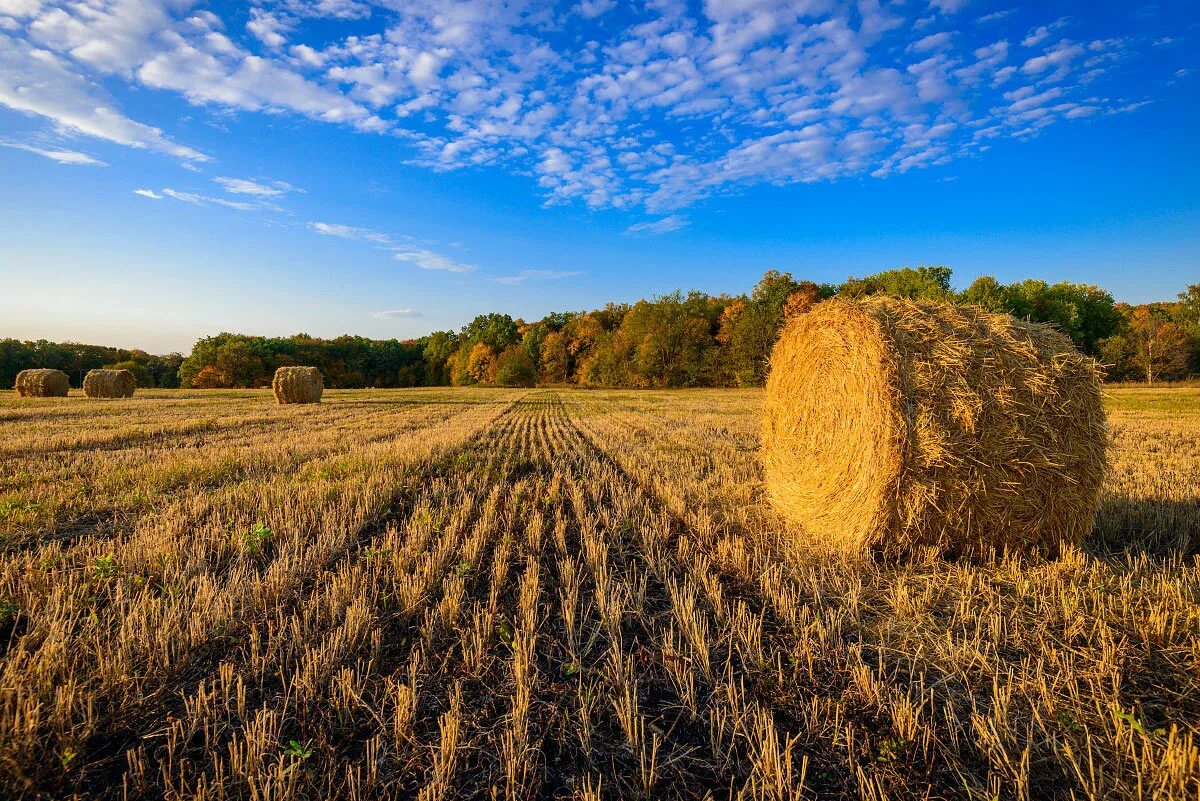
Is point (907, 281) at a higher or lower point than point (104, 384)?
higher

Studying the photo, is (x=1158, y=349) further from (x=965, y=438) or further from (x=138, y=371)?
(x=138, y=371)

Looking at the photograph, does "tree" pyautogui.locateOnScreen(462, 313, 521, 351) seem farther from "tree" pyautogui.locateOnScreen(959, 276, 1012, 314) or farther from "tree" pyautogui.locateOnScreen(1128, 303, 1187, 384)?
"tree" pyautogui.locateOnScreen(1128, 303, 1187, 384)

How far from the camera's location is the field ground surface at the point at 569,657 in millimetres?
2324

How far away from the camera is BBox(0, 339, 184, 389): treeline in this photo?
206 ft

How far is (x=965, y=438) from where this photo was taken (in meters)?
4.62

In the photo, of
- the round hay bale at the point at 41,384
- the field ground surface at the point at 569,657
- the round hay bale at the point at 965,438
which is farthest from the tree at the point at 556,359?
the round hay bale at the point at 965,438

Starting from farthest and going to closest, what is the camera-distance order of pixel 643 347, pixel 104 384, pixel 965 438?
pixel 643 347 < pixel 104 384 < pixel 965 438

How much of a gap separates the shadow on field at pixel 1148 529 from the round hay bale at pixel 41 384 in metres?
41.8

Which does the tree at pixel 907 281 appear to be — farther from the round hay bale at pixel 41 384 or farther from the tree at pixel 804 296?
the round hay bale at pixel 41 384

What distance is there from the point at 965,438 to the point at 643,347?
6000 cm

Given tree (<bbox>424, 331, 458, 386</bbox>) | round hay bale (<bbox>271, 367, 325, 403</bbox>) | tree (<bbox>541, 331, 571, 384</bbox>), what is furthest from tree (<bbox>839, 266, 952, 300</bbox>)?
tree (<bbox>424, 331, 458, 386</bbox>)

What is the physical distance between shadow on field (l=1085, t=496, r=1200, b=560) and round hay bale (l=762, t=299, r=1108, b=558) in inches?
22.7

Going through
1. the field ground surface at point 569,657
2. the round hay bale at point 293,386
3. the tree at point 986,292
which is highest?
the tree at point 986,292

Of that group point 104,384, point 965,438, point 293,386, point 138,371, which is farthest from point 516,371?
point 965,438
